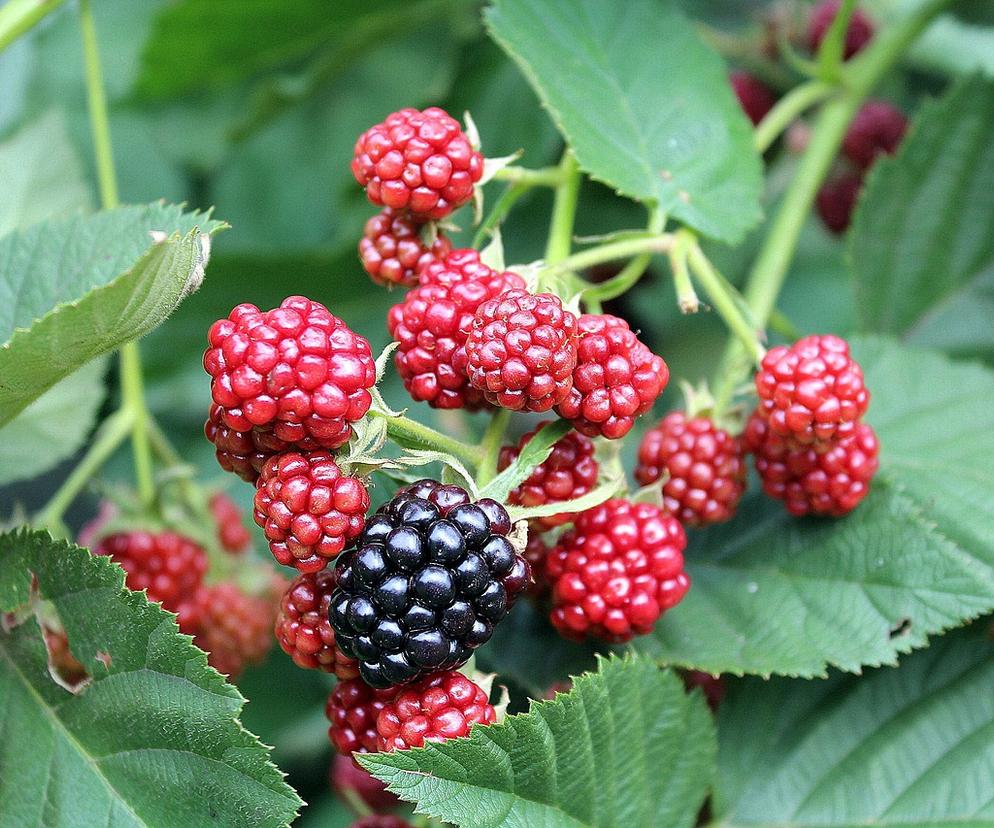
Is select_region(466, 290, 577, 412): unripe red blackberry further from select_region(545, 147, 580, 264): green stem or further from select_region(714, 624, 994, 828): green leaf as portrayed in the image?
select_region(714, 624, 994, 828): green leaf

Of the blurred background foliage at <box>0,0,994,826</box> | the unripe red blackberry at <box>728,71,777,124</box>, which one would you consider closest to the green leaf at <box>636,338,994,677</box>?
the blurred background foliage at <box>0,0,994,826</box>

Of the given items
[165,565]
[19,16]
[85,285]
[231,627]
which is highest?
[19,16]

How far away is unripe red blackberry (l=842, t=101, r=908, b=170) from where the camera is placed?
65.1 inches

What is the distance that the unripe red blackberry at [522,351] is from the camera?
2.54 feet

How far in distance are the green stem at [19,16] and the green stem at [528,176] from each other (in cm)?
52

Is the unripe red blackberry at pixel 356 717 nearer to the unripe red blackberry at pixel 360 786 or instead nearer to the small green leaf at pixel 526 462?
the small green leaf at pixel 526 462

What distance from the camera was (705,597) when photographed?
3.48 ft

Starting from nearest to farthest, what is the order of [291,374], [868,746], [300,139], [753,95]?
[291,374] < [868,746] < [753,95] < [300,139]

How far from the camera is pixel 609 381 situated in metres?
0.83

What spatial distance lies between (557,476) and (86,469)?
0.63m

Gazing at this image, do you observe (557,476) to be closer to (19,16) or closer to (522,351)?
(522,351)

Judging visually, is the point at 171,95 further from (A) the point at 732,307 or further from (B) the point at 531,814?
(B) the point at 531,814

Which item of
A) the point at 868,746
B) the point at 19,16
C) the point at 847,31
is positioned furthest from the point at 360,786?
the point at 847,31

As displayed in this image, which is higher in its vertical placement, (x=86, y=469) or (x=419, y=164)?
(x=419, y=164)
